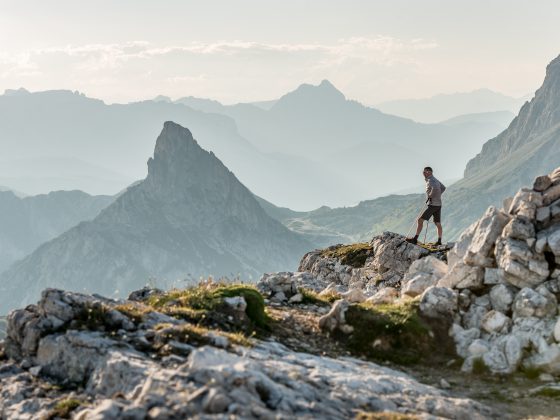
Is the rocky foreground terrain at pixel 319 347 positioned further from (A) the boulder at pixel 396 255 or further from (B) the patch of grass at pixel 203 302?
(A) the boulder at pixel 396 255

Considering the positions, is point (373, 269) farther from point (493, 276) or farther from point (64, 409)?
point (64, 409)

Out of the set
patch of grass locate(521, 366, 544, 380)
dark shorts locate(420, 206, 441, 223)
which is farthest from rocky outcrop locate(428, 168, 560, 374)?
dark shorts locate(420, 206, 441, 223)

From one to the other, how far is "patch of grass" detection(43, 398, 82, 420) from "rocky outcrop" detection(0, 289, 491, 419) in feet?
0.19

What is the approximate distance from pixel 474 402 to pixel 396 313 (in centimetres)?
545

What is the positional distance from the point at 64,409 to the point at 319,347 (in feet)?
26.4

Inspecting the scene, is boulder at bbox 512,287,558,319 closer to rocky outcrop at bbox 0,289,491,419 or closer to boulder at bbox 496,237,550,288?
boulder at bbox 496,237,550,288

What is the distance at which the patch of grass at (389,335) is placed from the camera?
17.7 m

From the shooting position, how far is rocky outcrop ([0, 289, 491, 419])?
1085 centimetres

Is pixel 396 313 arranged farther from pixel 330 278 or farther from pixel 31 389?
pixel 330 278

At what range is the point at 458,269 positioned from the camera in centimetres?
2144

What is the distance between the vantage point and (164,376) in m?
11.6

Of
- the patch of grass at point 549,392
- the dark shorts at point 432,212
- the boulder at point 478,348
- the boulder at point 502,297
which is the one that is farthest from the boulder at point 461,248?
the dark shorts at point 432,212

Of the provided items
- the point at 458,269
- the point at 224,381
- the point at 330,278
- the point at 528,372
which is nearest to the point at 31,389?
the point at 224,381

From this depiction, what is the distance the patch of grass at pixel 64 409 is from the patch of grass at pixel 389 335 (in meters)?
8.67
